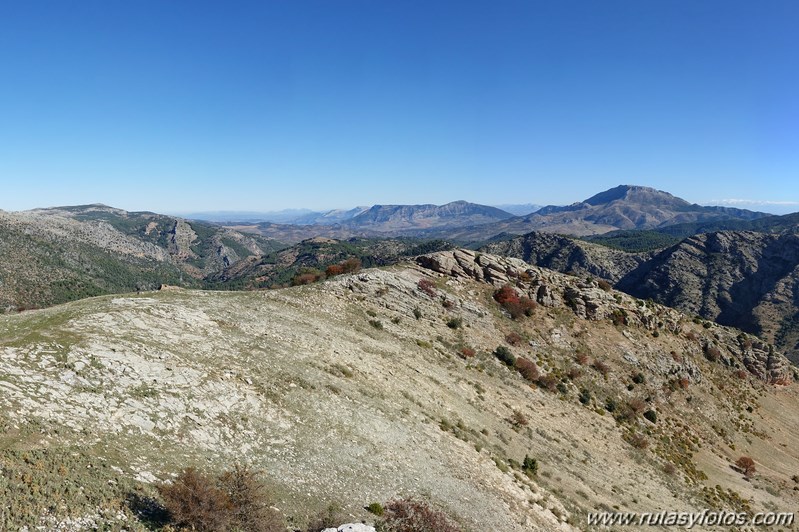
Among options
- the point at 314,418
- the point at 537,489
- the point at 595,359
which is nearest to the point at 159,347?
the point at 314,418

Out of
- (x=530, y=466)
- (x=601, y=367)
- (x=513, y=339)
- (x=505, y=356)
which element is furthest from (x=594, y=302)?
(x=530, y=466)

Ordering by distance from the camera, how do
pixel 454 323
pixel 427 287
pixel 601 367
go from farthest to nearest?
pixel 427 287 < pixel 601 367 < pixel 454 323

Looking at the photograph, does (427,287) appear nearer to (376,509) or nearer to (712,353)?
(376,509)

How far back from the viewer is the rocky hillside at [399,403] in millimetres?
14992

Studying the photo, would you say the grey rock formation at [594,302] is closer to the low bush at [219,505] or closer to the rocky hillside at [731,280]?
the low bush at [219,505]

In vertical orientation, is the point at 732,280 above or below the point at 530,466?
above

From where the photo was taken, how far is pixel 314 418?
21.8 meters

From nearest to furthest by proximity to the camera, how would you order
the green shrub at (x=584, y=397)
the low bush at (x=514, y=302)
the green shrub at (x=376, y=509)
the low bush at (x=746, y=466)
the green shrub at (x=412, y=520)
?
the green shrub at (x=412, y=520) < the green shrub at (x=376, y=509) < the low bush at (x=746, y=466) < the green shrub at (x=584, y=397) < the low bush at (x=514, y=302)

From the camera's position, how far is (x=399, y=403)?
1078 inches

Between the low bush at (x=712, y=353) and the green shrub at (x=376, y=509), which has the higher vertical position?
the green shrub at (x=376, y=509)

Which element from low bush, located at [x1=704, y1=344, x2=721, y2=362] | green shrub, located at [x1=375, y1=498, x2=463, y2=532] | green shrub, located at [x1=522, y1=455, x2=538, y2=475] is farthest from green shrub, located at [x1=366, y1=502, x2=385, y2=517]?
low bush, located at [x1=704, y1=344, x2=721, y2=362]

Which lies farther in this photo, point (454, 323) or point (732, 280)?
point (732, 280)

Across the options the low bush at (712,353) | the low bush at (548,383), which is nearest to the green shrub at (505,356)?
the low bush at (548,383)

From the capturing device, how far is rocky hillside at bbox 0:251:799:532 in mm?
14992
